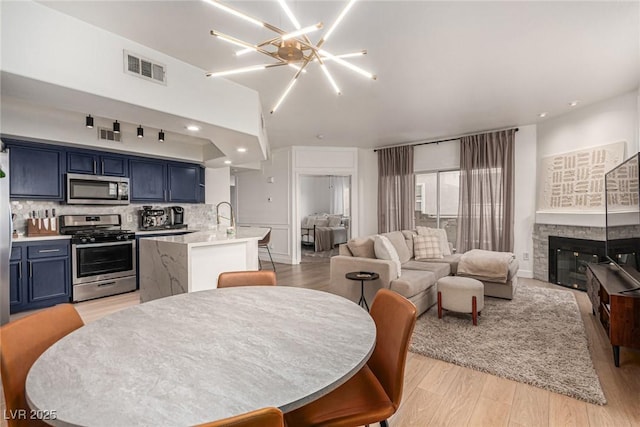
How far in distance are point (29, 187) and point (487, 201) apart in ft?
23.1

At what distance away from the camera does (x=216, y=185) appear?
21.3 ft

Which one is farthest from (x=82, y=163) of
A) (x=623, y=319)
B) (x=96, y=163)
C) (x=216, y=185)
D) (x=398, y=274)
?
(x=623, y=319)

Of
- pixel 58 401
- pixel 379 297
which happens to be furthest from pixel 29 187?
pixel 379 297

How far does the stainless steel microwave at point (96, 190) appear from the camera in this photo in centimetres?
430

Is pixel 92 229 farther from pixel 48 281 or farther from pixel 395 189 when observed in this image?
pixel 395 189

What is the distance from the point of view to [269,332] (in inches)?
46.1

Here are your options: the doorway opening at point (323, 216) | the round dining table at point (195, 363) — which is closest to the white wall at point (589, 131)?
the doorway opening at point (323, 216)

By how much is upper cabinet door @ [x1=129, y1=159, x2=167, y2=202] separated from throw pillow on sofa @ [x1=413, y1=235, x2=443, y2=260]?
437cm

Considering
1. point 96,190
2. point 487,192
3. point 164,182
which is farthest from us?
point 487,192

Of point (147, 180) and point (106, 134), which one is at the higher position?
point (106, 134)

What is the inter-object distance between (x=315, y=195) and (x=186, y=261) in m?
7.37

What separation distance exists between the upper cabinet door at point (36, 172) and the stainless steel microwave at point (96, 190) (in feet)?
0.40

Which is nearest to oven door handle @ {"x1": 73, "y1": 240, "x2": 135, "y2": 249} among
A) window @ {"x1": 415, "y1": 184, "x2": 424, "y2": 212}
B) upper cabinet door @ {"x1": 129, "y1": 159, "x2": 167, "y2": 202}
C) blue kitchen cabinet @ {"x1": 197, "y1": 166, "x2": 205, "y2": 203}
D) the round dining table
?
upper cabinet door @ {"x1": 129, "y1": 159, "x2": 167, "y2": 202}

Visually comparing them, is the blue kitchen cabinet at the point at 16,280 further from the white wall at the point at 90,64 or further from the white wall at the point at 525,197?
the white wall at the point at 525,197
